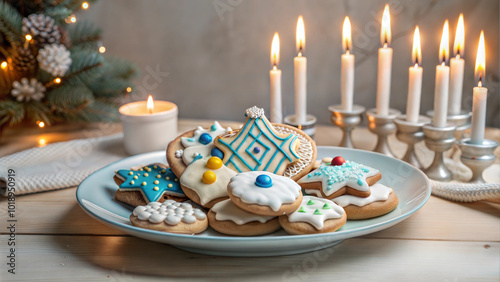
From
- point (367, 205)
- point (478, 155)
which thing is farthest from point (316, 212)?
point (478, 155)

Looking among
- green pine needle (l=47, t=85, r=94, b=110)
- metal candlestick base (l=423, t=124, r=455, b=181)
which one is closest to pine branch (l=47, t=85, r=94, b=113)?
green pine needle (l=47, t=85, r=94, b=110)

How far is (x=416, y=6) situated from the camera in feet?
5.16

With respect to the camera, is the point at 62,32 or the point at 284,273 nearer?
the point at 284,273

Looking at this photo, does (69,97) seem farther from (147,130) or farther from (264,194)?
(264,194)

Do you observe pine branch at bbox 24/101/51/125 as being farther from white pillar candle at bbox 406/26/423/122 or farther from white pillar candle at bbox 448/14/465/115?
white pillar candle at bbox 448/14/465/115

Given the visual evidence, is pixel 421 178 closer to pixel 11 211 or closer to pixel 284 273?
pixel 284 273

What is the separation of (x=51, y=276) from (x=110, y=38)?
113 centimetres

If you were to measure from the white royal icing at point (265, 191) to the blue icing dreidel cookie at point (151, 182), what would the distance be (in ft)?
0.53

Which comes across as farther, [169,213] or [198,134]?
[198,134]

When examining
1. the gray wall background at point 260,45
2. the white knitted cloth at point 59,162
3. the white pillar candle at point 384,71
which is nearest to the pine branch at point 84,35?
the gray wall background at point 260,45

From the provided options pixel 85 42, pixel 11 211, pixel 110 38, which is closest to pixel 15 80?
pixel 85 42

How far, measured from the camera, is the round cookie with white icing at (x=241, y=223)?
2.81 ft

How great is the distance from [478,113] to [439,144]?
4.6 inches

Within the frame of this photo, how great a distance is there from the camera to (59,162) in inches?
52.6
